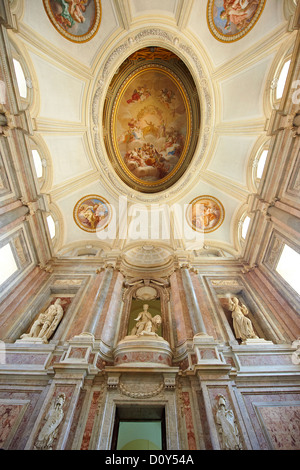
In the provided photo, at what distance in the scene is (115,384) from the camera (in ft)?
23.6

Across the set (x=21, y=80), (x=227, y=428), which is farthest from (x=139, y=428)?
(x=21, y=80)

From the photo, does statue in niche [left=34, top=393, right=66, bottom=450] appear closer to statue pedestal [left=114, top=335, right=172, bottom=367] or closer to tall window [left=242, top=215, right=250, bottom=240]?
statue pedestal [left=114, top=335, right=172, bottom=367]

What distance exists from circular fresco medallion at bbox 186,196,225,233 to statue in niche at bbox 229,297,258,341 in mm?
6045

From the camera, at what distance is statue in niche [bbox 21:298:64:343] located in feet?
30.6

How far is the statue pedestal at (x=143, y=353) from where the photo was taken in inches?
312

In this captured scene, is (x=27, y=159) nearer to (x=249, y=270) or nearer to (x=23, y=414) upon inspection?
(x=23, y=414)

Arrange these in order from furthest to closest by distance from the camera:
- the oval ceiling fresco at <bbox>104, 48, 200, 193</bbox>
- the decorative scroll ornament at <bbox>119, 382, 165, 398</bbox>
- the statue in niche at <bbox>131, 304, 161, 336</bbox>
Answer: the oval ceiling fresco at <bbox>104, 48, 200, 193</bbox>
the statue in niche at <bbox>131, 304, 161, 336</bbox>
the decorative scroll ornament at <bbox>119, 382, 165, 398</bbox>

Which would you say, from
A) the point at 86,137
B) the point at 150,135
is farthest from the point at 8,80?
the point at 150,135

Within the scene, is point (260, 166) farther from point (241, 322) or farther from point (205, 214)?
point (241, 322)

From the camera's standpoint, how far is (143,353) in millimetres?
8180

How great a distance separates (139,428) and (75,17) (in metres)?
20.4

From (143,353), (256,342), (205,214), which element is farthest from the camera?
(205,214)

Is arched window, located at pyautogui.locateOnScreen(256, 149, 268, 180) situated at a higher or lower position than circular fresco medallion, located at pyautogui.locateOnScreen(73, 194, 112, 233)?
lower

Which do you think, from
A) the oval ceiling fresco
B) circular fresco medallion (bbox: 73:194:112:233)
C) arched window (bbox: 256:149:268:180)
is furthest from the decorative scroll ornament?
the oval ceiling fresco
